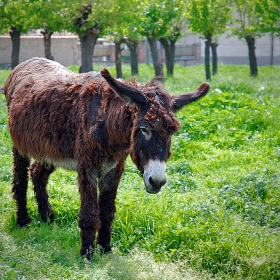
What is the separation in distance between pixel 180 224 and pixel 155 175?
1440mm

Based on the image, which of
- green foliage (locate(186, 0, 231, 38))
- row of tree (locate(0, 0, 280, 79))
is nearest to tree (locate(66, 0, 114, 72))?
row of tree (locate(0, 0, 280, 79))

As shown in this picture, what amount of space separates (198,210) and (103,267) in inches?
59.1

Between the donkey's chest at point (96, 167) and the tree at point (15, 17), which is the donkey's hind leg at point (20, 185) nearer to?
the donkey's chest at point (96, 167)

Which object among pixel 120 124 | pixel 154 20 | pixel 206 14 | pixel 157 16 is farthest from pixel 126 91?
pixel 206 14

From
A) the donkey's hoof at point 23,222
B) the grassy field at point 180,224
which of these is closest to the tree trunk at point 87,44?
the grassy field at point 180,224

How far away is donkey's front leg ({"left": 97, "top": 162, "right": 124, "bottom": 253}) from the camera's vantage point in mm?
5141

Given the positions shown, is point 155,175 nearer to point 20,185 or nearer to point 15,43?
point 20,185

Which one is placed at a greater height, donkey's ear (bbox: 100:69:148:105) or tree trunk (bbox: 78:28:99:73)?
tree trunk (bbox: 78:28:99:73)

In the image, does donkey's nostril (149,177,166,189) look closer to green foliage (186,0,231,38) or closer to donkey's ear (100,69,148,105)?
donkey's ear (100,69,148,105)

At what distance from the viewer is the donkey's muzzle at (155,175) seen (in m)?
4.12

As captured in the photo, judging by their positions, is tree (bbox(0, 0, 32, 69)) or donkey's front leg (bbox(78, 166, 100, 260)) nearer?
donkey's front leg (bbox(78, 166, 100, 260))

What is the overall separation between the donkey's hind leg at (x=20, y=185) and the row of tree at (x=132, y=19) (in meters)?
8.19

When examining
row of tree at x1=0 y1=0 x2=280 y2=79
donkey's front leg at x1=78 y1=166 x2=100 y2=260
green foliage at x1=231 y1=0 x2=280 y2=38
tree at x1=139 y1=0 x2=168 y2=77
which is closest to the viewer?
donkey's front leg at x1=78 y1=166 x2=100 y2=260

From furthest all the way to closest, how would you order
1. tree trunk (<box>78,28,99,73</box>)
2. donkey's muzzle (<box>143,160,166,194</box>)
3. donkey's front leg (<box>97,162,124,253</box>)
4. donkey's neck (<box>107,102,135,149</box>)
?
tree trunk (<box>78,28,99,73</box>) → donkey's front leg (<box>97,162,124,253</box>) → donkey's neck (<box>107,102,135,149</box>) → donkey's muzzle (<box>143,160,166,194</box>)
